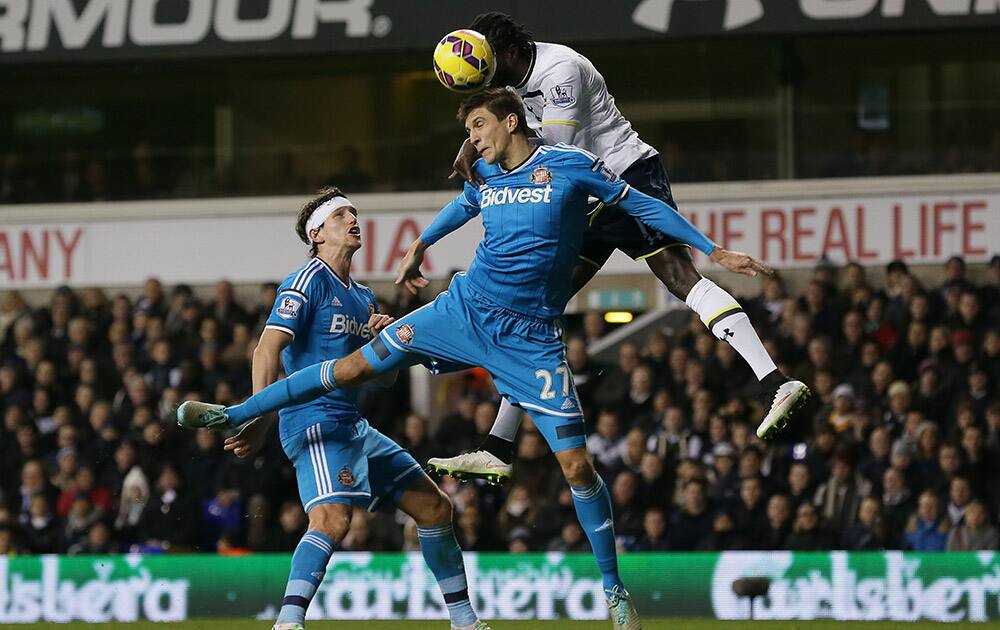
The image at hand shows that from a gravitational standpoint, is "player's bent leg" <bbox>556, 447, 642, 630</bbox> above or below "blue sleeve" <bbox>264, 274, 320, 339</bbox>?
below

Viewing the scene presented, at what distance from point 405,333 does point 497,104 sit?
1248mm

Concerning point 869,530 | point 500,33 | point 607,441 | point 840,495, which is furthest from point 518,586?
point 500,33

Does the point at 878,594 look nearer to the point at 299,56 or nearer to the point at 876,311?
the point at 876,311

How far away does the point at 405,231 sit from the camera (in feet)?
63.0

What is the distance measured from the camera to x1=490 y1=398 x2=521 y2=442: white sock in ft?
30.9

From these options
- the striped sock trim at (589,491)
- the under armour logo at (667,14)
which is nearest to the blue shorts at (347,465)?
the striped sock trim at (589,491)

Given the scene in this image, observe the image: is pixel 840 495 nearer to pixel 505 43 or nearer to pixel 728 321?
pixel 728 321

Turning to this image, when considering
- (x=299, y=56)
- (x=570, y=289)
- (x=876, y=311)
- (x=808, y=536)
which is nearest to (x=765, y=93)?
(x=876, y=311)

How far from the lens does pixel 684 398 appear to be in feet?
50.7

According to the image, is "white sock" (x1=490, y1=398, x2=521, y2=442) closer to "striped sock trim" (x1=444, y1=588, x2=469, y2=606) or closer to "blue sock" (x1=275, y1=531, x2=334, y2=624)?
"striped sock trim" (x1=444, y1=588, x2=469, y2=606)

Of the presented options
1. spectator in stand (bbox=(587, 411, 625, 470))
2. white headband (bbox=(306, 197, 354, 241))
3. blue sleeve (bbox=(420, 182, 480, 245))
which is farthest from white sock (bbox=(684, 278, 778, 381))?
spectator in stand (bbox=(587, 411, 625, 470))

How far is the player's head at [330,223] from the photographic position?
30.7 ft

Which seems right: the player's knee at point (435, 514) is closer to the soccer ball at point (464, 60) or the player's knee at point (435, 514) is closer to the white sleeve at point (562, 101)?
the white sleeve at point (562, 101)

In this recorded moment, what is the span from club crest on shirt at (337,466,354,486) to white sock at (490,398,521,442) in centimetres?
85
